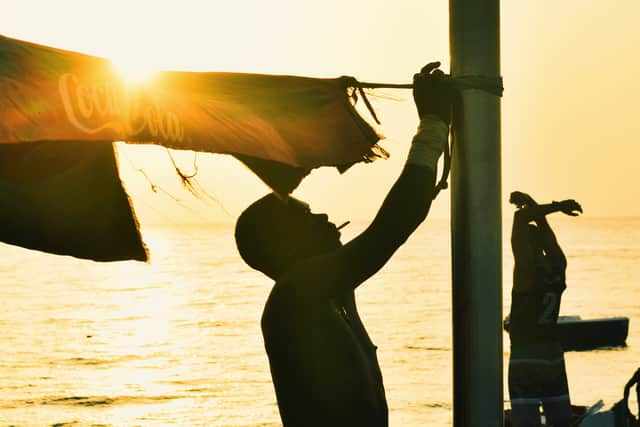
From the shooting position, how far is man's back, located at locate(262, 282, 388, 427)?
287 centimetres

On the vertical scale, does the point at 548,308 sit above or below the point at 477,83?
below

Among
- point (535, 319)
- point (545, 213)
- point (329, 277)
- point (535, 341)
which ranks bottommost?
point (535, 341)

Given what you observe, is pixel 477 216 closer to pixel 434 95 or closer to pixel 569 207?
pixel 434 95

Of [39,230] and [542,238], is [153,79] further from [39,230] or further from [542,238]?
[542,238]

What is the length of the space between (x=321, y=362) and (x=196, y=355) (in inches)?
1150

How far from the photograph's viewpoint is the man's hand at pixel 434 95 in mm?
3004

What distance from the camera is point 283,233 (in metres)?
3.06

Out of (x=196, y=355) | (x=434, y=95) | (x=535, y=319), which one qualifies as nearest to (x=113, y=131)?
(x=434, y=95)

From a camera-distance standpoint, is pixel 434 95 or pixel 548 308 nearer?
pixel 434 95

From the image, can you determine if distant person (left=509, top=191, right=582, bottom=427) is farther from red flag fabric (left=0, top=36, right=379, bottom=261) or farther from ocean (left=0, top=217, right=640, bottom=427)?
red flag fabric (left=0, top=36, right=379, bottom=261)

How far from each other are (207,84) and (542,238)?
6.39 meters

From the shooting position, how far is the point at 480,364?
3.04m

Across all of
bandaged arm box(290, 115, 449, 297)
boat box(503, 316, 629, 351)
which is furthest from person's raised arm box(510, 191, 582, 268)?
boat box(503, 316, 629, 351)

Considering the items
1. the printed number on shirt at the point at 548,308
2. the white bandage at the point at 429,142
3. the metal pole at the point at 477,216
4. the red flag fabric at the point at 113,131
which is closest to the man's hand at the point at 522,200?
the printed number on shirt at the point at 548,308
